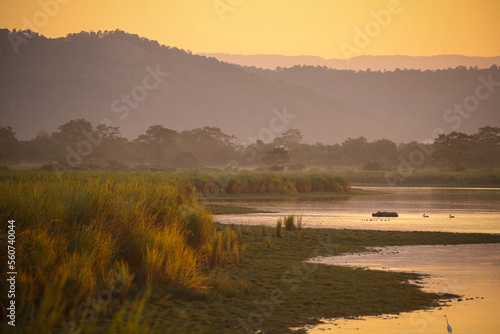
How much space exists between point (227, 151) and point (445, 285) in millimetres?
116209

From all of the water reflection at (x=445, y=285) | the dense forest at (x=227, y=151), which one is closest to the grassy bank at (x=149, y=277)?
the water reflection at (x=445, y=285)

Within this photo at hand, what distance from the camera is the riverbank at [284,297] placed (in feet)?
33.9

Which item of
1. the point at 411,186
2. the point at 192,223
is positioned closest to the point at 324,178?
the point at 411,186

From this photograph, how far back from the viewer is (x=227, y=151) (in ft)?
424

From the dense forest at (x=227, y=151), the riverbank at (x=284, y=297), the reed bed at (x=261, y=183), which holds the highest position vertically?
the dense forest at (x=227, y=151)

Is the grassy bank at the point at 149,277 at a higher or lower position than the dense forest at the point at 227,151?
lower

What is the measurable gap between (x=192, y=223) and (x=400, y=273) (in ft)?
16.5

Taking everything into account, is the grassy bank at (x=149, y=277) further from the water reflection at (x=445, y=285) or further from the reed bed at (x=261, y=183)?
the reed bed at (x=261, y=183)

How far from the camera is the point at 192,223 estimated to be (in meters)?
15.7

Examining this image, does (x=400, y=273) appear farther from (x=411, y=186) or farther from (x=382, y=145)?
(x=382, y=145)

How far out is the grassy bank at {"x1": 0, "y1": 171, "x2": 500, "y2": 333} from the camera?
9680mm

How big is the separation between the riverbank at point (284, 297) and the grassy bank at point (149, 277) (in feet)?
0.07

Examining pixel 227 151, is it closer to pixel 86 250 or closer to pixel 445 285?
pixel 445 285

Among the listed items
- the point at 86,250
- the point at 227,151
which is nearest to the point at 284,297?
the point at 86,250
